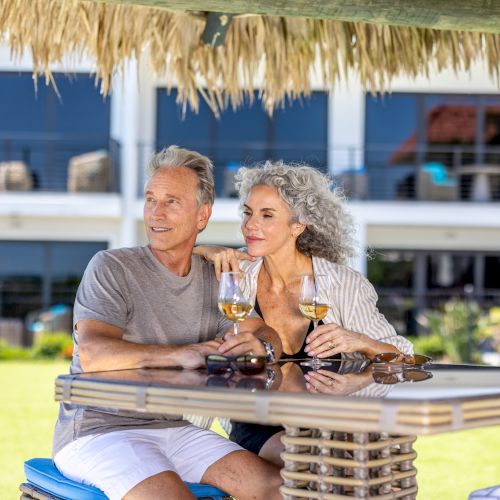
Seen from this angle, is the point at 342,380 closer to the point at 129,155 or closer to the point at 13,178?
the point at 13,178

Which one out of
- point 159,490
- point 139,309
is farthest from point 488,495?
point 139,309

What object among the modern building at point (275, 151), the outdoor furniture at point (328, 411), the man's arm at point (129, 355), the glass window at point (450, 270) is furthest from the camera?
the glass window at point (450, 270)

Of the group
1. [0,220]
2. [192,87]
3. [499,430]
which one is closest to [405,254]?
[0,220]

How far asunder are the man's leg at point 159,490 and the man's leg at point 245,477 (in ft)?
0.98

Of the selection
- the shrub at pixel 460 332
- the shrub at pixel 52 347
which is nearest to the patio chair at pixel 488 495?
the shrub at pixel 460 332

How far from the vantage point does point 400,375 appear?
300 centimetres

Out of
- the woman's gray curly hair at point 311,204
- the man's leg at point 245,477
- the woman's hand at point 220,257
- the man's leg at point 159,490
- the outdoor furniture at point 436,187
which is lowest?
the man's leg at point 245,477

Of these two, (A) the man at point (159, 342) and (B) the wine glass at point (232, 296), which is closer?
(A) the man at point (159, 342)

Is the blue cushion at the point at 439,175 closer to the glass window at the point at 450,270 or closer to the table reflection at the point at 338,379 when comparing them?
the glass window at the point at 450,270

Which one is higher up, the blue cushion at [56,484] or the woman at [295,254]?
the woman at [295,254]

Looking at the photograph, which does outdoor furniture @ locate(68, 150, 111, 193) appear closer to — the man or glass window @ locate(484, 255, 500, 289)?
glass window @ locate(484, 255, 500, 289)

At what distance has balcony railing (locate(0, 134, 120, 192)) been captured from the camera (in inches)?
725

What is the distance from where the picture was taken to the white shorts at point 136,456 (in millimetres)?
2816

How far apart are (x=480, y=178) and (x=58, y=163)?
8244 mm
